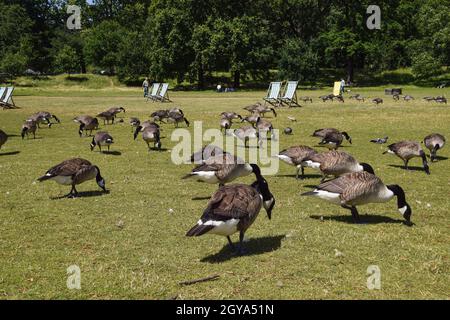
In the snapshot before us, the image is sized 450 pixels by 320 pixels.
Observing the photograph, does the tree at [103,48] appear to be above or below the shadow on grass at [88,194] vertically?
above

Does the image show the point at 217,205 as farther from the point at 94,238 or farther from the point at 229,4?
the point at 229,4

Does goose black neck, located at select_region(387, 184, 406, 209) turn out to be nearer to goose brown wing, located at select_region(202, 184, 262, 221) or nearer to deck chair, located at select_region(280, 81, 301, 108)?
goose brown wing, located at select_region(202, 184, 262, 221)

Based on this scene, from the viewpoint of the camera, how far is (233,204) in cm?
808

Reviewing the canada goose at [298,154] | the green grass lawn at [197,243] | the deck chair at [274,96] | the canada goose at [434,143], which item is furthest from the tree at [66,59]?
the canada goose at [298,154]

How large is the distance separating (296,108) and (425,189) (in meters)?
28.5

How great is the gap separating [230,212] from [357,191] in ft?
11.4

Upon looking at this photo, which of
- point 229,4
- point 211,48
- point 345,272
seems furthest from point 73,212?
point 229,4

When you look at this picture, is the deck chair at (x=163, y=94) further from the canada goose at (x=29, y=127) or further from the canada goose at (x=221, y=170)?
the canada goose at (x=221, y=170)

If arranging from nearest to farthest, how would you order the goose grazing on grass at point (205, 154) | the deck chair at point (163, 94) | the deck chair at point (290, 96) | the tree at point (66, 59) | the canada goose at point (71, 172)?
the canada goose at point (71, 172) < the goose grazing on grass at point (205, 154) < the deck chair at point (290, 96) < the deck chair at point (163, 94) < the tree at point (66, 59)

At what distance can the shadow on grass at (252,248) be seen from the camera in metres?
8.54

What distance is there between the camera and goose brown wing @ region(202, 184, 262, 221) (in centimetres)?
779

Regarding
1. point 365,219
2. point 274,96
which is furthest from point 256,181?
point 274,96

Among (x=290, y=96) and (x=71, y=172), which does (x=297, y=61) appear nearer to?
(x=290, y=96)

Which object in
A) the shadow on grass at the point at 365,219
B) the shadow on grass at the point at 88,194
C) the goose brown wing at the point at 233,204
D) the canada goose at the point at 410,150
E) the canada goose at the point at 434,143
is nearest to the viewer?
the goose brown wing at the point at 233,204
